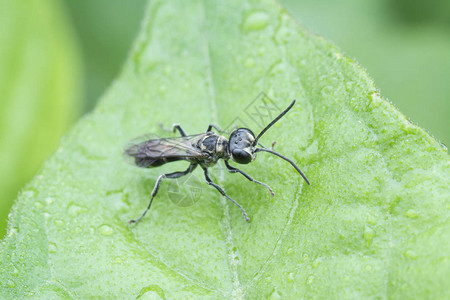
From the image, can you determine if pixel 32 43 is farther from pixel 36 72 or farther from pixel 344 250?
pixel 344 250

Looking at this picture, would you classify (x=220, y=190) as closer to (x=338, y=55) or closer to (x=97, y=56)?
(x=338, y=55)

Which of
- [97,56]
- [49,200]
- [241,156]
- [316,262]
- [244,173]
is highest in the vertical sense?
[97,56]

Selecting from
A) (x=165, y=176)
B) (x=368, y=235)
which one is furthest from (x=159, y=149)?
(x=368, y=235)

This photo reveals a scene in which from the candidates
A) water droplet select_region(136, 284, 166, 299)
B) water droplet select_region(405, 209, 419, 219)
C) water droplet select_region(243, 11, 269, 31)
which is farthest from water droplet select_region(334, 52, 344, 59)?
water droplet select_region(136, 284, 166, 299)

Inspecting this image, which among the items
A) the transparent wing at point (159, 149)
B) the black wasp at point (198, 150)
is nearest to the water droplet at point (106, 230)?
the black wasp at point (198, 150)

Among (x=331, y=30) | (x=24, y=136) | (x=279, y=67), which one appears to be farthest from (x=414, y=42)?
(x=24, y=136)

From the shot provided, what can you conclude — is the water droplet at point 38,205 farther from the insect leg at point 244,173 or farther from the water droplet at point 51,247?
the insect leg at point 244,173
